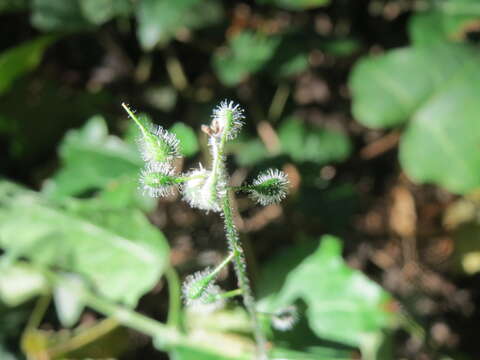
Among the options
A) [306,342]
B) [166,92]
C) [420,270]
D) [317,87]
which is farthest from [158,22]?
[420,270]

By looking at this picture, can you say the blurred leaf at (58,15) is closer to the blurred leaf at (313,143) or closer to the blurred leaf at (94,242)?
the blurred leaf at (94,242)

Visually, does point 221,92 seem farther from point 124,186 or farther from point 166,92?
point 124,186

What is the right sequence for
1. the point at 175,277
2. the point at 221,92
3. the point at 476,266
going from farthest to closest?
the point at 221,92 → the point at 476,266 → the point at 175,277

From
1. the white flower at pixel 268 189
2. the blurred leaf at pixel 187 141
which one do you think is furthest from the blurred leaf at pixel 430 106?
the white flower at pixel 268 189

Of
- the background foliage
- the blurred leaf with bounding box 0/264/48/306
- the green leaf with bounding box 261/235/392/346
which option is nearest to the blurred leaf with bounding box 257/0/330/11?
the background foliage

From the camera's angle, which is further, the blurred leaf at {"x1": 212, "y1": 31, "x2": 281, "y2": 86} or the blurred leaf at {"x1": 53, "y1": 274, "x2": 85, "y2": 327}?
the blurred leaf at {"x1": 212, "y1": 31, "x2": 281, "y2": 86}

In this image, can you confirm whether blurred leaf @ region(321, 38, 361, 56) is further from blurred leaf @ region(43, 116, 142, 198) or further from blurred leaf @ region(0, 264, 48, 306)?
blurred leaf @ region(0, 264, 48, 306)

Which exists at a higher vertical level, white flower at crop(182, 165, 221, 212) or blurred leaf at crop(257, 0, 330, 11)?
blurred leaf at crop(257, 0, 330, 11)
